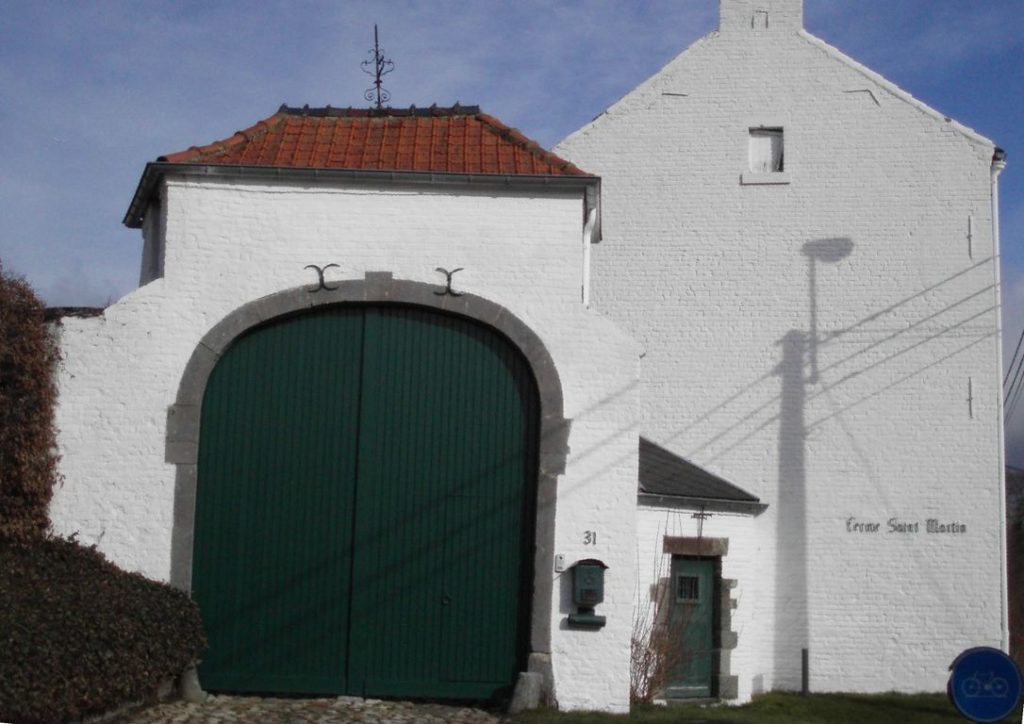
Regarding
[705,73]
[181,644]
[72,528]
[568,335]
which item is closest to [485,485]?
[568,335]

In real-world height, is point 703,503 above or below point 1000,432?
below

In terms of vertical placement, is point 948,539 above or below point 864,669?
above

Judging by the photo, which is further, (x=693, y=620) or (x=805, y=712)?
(x=805, y=712)

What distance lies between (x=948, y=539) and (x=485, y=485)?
28.3 feet

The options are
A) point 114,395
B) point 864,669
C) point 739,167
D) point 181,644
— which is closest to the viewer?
point 181,644

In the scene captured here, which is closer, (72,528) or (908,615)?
(72,528)

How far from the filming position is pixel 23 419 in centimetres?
1101

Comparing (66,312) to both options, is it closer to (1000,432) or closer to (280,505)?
(280,505)

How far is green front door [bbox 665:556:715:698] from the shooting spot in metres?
14.7

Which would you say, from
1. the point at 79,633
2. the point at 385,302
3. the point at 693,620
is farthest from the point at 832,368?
the point at 79,633

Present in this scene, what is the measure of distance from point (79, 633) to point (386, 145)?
19.1ft

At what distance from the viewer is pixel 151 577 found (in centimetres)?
1134

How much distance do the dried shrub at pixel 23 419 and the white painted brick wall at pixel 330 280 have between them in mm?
212

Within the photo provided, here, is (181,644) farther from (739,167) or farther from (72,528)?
(739,167)
